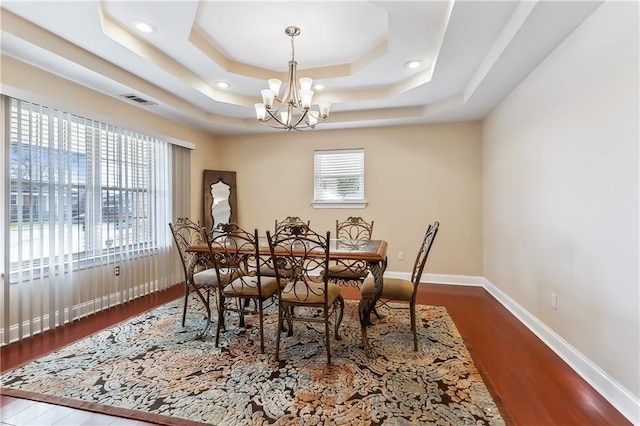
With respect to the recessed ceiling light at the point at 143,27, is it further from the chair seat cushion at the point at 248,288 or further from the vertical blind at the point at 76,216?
the chair seat cushion at the point at 248,288

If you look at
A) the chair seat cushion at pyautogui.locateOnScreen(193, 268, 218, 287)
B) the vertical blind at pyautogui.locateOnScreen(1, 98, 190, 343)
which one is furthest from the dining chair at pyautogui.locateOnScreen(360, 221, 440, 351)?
the vertical blind at pyautogui.locateOnScreen(1, 98, 190, 343)

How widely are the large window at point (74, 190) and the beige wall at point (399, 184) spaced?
5.90 ft

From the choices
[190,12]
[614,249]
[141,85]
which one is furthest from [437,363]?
[141,85]

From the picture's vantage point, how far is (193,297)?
12.4ft

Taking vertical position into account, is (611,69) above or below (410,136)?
below

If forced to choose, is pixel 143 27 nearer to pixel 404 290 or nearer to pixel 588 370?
pixel 404 290

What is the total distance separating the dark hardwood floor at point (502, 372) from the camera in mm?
1705

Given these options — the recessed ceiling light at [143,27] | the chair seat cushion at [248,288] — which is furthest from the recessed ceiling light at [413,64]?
the chair seat cushion at [248,288]

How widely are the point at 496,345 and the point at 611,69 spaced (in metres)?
2.14

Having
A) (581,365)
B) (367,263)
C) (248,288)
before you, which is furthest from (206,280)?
(581,365)

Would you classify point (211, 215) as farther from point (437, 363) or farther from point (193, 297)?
point (437, 363)

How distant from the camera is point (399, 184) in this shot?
473 centimetres

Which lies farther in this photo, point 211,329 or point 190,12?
point 211,329

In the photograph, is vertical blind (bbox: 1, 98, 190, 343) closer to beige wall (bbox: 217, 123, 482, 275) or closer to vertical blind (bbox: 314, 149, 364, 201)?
beige wall (bbox: 217, 123, 482, 275)
